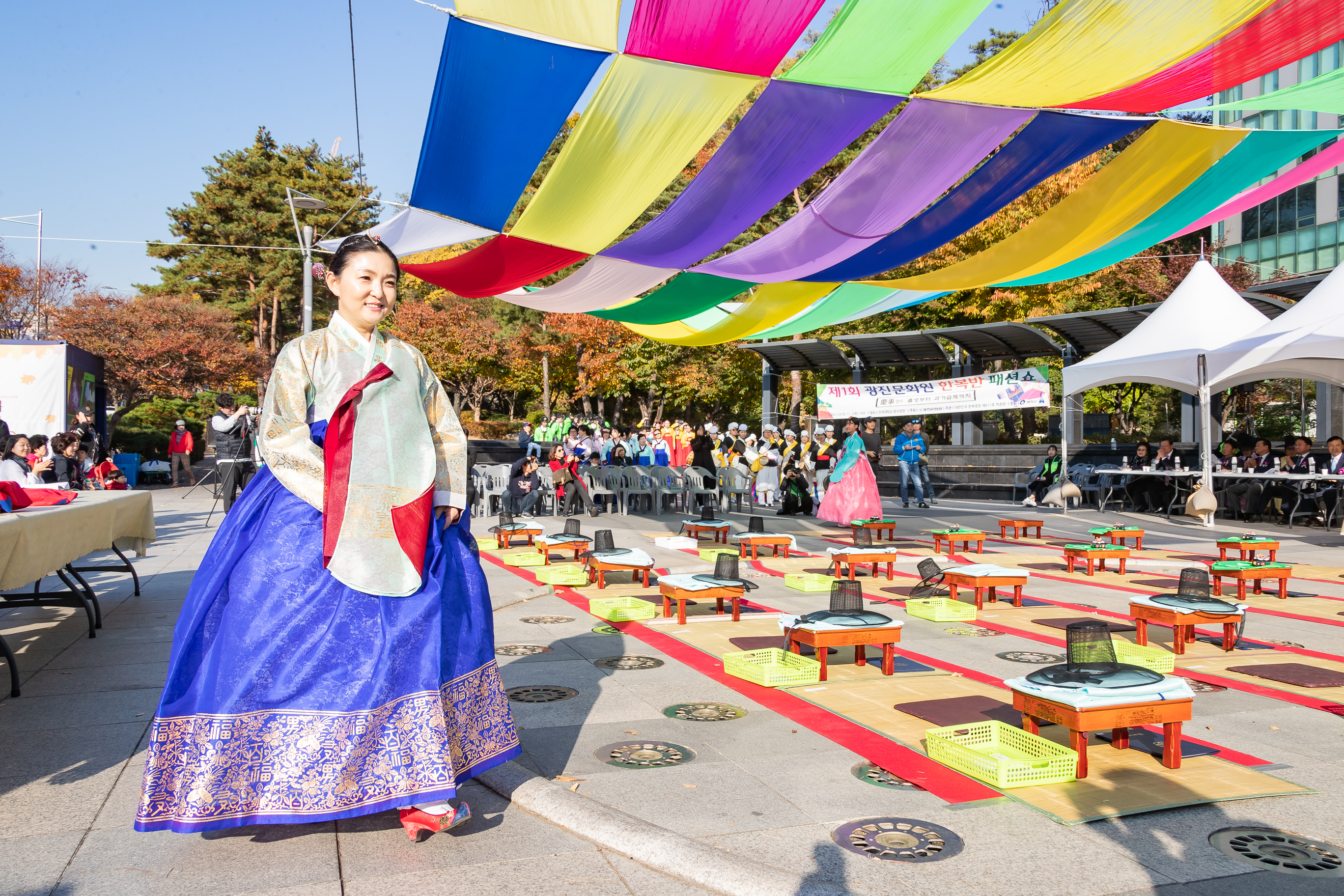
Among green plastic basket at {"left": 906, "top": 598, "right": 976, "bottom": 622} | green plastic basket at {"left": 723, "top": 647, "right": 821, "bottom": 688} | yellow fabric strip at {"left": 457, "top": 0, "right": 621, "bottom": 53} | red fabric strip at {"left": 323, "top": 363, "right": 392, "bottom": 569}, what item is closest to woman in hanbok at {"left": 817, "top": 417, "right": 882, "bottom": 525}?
green plastic basket at {"left": 906, "top": 598, "right": 976, "bottom": 622}

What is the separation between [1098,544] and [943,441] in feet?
63.2

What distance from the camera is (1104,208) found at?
8.60m

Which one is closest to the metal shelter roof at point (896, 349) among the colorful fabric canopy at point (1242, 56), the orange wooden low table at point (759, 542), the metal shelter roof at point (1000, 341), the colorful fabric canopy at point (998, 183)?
the metal shelter roof at point (1000, 341)

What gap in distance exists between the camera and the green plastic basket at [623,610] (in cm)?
684

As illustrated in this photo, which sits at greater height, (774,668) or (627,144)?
(627,144)

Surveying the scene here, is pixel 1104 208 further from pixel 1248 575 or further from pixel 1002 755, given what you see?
pixel 1002 755

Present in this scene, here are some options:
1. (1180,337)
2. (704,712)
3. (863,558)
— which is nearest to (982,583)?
(863,558)

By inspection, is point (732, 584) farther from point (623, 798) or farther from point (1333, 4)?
point (1333, 4)

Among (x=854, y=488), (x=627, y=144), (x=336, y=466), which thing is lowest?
(x=854, y=488)

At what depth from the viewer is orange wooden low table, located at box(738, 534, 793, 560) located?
400 inches

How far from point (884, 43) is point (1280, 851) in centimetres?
492

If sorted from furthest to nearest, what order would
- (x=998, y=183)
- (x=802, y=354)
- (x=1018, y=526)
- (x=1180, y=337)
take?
1. (x=802, y=354)
2. (x=1180, y=337)
3. (x=1018, y=526)
4. (x=998, y=183)

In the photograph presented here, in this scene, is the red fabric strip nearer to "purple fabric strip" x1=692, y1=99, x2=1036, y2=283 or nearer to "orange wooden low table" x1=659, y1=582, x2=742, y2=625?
"orange wooden low table" x1=659, y1=582, x2=742, y2=625

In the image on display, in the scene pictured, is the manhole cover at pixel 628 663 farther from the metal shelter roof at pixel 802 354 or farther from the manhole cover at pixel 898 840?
the metal shelter roof at pixel 802 354
